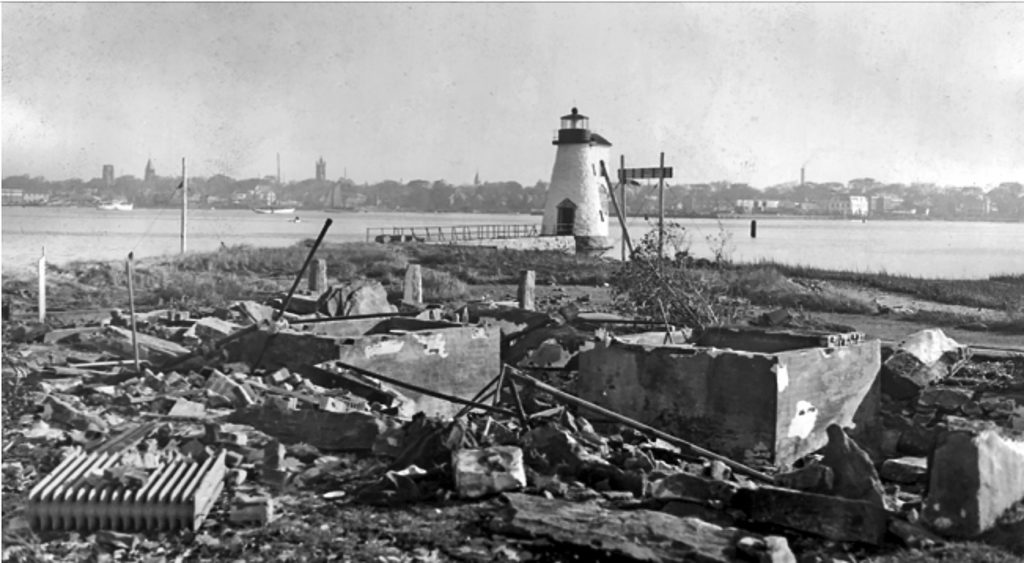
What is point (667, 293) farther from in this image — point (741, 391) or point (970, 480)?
point (970, 480)

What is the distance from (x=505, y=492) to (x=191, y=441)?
2.80 m

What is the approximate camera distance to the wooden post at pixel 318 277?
19511mm

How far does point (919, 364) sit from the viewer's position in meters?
11.3

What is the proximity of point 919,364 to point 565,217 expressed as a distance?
1451 inches

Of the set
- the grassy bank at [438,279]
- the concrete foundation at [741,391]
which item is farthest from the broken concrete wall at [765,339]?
the grassy bank at [438,279]

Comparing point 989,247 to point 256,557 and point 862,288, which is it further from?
point 256,557

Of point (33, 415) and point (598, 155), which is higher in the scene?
point (598, 155)

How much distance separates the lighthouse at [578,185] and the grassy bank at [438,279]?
8.80m

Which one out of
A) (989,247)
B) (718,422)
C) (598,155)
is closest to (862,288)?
(598,155)

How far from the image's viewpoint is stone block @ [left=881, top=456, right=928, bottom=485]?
789 cm

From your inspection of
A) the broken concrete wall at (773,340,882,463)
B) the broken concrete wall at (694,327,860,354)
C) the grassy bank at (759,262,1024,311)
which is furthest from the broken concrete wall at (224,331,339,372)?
the grassy bank at (759,262,1024,311)

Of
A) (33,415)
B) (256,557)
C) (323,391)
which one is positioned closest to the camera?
(256,557)

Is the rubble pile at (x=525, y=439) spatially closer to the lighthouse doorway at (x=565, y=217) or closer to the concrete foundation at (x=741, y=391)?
the concrete foundation at (x=741, y=391)

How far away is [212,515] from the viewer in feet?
20.4
